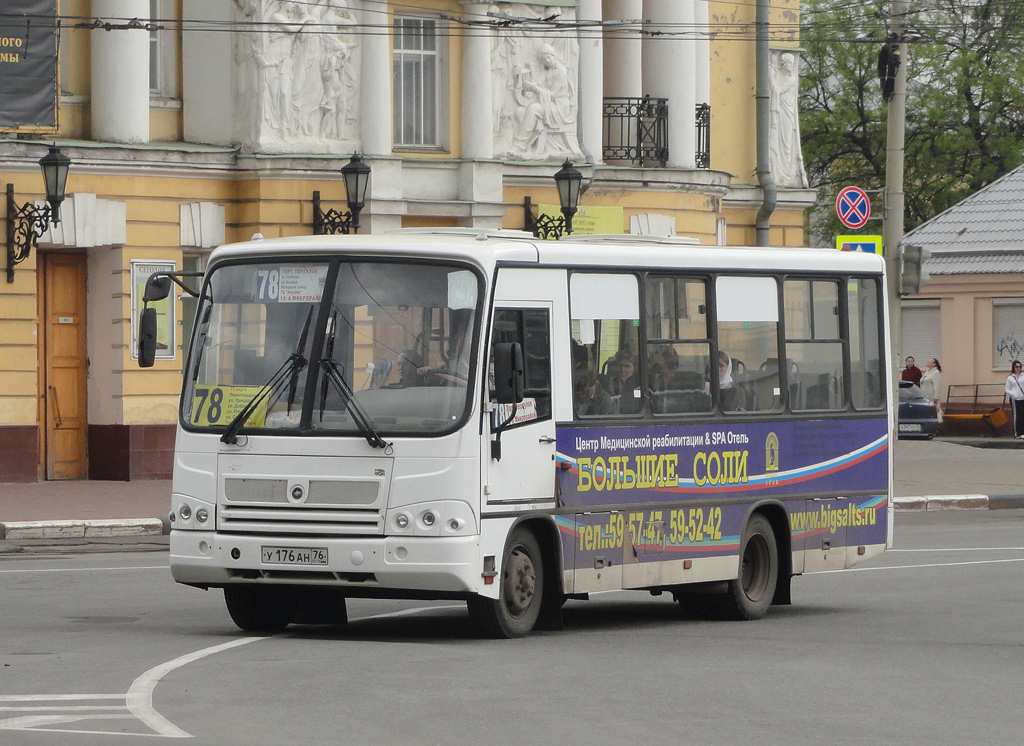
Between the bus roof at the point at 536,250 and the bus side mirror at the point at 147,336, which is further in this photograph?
the bus side mirror at the point at 147,336

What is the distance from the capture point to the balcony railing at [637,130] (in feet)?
110

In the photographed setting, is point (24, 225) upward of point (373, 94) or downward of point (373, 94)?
downward

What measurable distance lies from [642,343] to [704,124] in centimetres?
2230

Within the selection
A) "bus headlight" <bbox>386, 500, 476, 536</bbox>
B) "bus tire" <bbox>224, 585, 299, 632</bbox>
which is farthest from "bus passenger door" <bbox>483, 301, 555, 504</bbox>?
"bus tire" <bbox>224, 585, 299, 632</bbox>

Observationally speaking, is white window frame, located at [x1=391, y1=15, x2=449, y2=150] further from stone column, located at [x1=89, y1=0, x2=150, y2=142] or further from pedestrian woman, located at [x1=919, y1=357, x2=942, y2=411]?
pedestrian woman, located at [x1=919, y1=357, x2=942, y2=411]

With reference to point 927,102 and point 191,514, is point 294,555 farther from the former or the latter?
point 927,102

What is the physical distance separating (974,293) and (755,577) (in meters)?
33.1

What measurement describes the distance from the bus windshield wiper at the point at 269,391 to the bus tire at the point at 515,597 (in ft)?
5.31

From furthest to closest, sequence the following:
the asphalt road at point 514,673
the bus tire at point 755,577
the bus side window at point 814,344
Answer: the bus side window at point 814,344
the bus tire at point 755,577
the asphalt road at point 514,673

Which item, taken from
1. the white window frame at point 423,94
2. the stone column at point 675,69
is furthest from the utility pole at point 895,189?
the white window frame at point 423,94

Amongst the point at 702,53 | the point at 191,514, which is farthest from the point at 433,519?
the point at 702,53

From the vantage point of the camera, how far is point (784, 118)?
38125 mm

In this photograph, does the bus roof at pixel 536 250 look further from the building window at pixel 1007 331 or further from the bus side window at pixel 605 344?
the building window at pixel 1007 331

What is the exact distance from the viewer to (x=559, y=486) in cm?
1230
